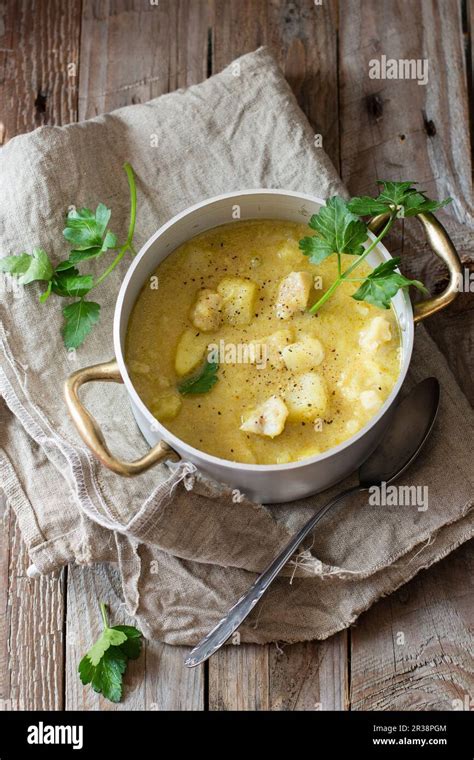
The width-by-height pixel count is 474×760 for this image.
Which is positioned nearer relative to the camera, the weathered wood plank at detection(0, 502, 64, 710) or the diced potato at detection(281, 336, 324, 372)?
the diced potato at detection(281, 336, 324, 372)

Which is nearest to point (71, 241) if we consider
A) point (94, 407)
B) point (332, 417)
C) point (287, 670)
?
point (94, 407)

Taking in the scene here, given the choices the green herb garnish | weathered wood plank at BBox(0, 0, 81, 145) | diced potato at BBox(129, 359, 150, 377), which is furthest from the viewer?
weathered wood plank at BBox(0, 0, 81, 145)

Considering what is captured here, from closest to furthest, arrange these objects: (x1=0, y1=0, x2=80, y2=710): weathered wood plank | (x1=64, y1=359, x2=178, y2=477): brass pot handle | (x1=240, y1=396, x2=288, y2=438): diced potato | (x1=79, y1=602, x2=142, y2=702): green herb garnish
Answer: (x1=64, y1=359, x2=178, y2=477): brass pot handle, (x1=240, y1=396, x2=288, y2=438): diced potato, (x1=79, y1=602, x2=142, y2=702): green herb garnish, (x1=0, y1=0, x2=80, y2=710): weathered wood plank

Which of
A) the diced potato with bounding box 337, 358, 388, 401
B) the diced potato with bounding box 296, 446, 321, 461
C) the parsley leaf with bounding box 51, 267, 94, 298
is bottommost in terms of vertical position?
the diced potato with bounding box 296, 446, 321, 461

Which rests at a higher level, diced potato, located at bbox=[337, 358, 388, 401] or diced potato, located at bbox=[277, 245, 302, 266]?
diced potato, located at bbox=[277, 245, 302, 266]

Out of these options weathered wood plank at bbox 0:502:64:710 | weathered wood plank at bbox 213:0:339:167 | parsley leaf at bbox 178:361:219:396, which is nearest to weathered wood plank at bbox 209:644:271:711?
weathered wood plank at bbox 0:502:64:710

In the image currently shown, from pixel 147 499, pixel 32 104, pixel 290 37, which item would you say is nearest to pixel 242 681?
pixel 147 499

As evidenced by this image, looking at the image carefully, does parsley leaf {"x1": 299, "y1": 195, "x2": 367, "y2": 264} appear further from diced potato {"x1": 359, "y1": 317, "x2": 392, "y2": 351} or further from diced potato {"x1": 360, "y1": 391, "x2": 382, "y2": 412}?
diced potato {"x1": 360, "y1": 391, "x2": 382, "y2": 412}
